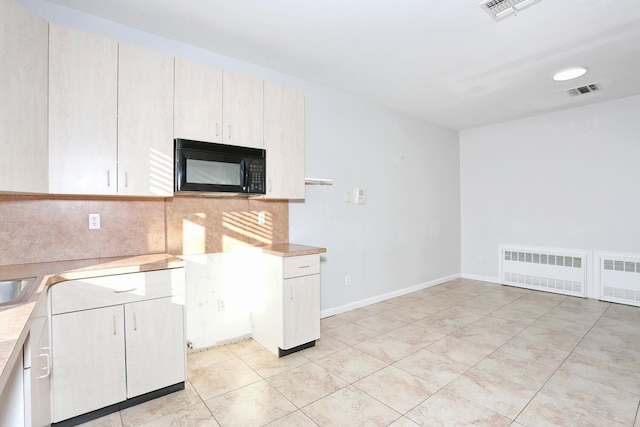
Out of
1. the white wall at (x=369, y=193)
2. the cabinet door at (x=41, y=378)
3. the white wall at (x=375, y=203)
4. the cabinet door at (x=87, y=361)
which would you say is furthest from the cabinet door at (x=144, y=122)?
the white wall at (x=375, y=203)

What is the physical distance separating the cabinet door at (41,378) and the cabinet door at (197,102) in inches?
58.7

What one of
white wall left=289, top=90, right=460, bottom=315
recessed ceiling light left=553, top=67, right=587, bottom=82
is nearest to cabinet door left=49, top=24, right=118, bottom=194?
white wall left=289, top=90, right=460, bottom=315

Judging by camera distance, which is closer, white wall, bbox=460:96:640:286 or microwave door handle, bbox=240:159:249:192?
microwave door handle, bbox=240:159:249:192

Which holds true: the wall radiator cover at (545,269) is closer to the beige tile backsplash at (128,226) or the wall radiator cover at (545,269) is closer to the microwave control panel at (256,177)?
the beige tile backsplash at (128,226)

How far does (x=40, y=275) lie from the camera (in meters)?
1.76

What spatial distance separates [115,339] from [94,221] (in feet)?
3.01

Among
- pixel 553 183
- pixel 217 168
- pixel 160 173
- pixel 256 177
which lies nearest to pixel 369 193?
pixel 256 177

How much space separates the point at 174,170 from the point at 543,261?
17.0 feet

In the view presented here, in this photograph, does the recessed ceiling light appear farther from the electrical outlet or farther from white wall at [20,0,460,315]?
the electrical outlet

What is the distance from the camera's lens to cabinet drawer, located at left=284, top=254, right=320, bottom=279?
2712 millimetres

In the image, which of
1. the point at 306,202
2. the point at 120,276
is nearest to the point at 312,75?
the point at 306,202

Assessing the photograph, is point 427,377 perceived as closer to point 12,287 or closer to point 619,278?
point 12,287

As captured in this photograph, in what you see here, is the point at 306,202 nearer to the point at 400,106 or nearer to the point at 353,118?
the point at 353,118

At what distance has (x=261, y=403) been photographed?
2096 mm
